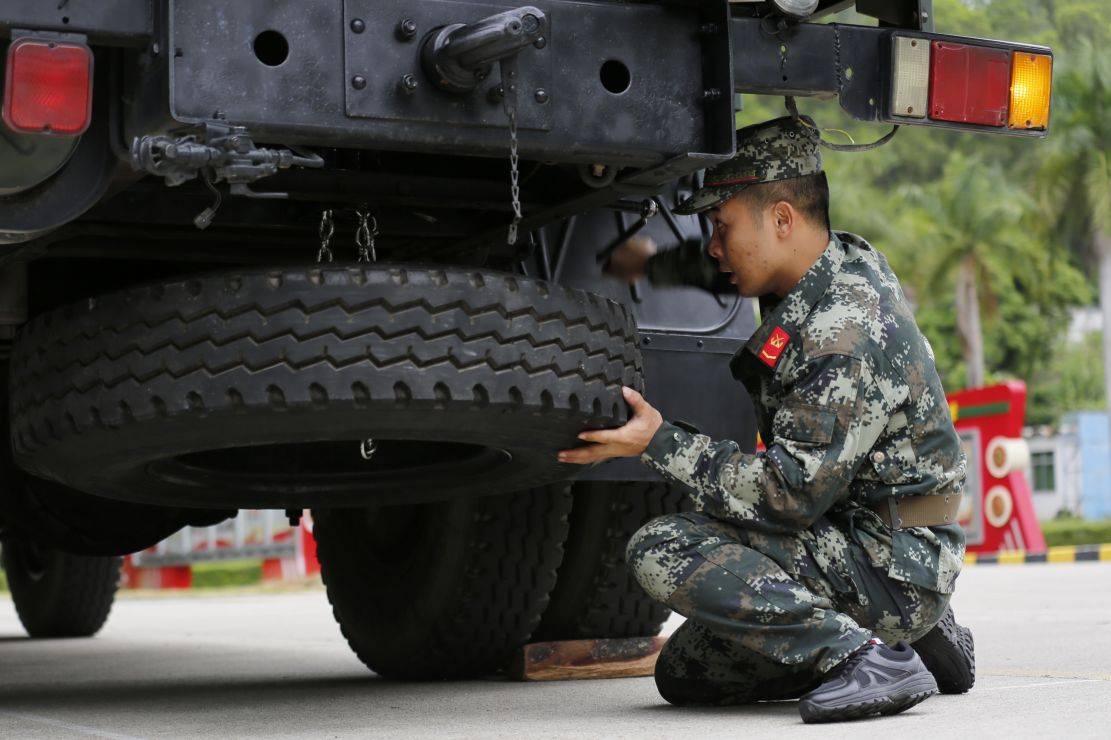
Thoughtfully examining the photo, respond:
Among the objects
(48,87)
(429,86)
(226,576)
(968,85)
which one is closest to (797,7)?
(968,85)

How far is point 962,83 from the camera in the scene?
123 inches

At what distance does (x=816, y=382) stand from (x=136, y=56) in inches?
52.1

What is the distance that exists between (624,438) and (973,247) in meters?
38.4

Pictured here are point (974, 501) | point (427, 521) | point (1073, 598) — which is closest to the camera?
point (427, 521)

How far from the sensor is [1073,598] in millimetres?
7770

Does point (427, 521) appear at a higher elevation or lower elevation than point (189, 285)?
lower

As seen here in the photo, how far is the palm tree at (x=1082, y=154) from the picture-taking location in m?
31.9

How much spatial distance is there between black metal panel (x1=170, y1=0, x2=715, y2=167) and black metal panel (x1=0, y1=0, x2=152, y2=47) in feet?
0.22

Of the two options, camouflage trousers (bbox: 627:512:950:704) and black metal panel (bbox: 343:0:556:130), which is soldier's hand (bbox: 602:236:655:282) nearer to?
camouflage trousers (bbox: 627:512:950:704)

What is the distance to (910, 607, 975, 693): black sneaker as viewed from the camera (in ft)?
10.9

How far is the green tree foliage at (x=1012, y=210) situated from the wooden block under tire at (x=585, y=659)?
26.1 meters

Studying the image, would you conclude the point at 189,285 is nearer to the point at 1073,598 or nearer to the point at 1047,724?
the point at 1047,724

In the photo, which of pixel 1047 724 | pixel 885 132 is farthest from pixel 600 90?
pixel 1047 724

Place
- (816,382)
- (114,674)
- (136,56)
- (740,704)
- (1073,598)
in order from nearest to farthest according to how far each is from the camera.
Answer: (136,56) → (816,382) → (740,704) → (114,674) → (1073,598)
